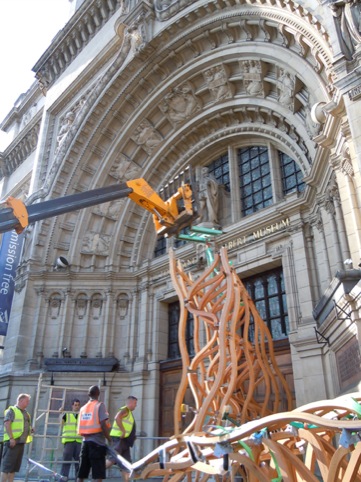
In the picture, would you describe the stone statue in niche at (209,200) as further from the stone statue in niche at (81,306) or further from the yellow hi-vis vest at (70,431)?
the yellow hi-vis vest at (70,431)

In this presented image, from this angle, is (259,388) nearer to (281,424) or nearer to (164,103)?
(281,424)

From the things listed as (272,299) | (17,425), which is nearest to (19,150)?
(272,299)

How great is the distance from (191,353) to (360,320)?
28.9 feet

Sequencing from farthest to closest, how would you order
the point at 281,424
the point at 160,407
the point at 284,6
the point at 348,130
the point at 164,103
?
the point at 164,103, the point at 160,407, the point at 284,6, the point at 348,130, the point at 281,424

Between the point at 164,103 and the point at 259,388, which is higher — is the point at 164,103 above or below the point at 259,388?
above

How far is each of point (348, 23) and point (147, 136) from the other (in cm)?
1081

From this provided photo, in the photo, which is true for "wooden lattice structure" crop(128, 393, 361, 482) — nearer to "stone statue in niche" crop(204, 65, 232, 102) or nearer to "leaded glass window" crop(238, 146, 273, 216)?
"leaded glass window" crop(238, 146, 273, 216)

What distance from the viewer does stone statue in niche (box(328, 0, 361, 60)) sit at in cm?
843

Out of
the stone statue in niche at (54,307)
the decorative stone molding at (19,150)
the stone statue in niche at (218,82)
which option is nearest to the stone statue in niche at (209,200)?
the stone statue in niche at (218,82)

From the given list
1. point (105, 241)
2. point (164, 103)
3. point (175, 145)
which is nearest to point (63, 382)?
point (105, 241)

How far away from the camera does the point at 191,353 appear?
1484 centimetres

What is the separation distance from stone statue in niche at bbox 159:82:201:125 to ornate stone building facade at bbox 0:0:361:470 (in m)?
0.06

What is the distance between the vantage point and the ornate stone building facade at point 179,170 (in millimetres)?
9992

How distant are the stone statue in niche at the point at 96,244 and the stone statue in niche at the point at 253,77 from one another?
8.47m
